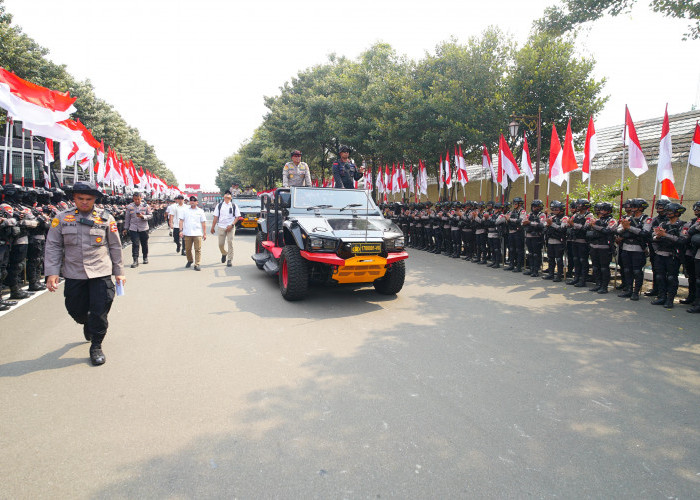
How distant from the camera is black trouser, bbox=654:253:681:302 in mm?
7020

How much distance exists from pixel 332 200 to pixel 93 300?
16.1 ft

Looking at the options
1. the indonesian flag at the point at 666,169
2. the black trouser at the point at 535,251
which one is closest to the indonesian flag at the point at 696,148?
the indonesian flag at the point at 666,169

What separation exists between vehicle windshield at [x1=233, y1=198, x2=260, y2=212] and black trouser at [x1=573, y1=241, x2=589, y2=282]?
17363 mm

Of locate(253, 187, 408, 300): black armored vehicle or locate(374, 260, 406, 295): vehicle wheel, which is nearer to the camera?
locate(253, 187, 408, 300): black armored vehicle

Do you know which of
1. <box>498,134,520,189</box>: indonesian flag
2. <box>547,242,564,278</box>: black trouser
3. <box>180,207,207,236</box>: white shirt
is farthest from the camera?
<box>498,134,520,189</box>: indonesian flag

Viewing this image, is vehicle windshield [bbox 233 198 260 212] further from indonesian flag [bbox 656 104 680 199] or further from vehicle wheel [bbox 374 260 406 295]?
indonesian flag [bbox 656 104 680 199]

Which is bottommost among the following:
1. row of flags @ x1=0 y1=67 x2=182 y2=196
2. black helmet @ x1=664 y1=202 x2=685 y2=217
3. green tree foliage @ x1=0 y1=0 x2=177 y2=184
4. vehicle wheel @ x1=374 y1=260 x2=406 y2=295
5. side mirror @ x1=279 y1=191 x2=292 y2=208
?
vehicle wheel @ x1=374 y1=260 x2=406 y2=295

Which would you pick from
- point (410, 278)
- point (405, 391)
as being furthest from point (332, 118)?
point (405, 391)

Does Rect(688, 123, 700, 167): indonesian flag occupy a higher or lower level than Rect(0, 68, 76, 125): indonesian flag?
lower

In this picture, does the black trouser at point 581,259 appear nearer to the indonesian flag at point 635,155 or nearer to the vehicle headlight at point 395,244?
the indonesian flag at point 635,155

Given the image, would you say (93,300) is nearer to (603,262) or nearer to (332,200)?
(332,200)

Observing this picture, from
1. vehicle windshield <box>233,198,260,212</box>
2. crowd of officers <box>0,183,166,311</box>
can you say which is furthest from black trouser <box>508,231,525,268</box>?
vehicle windshield <box>233,198,260,212</box>

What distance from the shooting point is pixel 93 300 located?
4.49 m

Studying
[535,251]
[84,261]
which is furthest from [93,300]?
[535,251]
